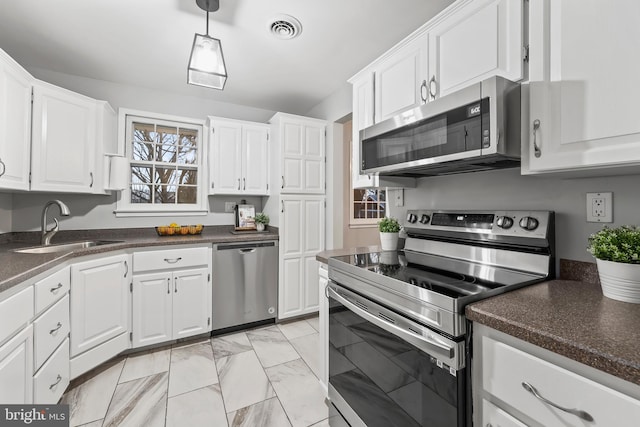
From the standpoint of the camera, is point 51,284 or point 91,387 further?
point 91,387

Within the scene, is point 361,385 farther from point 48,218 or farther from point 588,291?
point 48,218

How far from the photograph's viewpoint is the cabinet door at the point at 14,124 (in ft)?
5.65

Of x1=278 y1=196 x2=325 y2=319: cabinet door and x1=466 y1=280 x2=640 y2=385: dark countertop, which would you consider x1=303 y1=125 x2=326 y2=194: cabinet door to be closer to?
x1=278 y1=196 x2=325 y2=319: cabinet door

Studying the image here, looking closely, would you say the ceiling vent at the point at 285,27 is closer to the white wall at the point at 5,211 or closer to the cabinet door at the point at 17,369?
the cabinet door at the point at 17,369

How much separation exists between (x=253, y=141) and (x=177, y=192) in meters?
0.99

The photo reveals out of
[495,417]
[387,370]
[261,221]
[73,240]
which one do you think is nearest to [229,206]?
[261,221]

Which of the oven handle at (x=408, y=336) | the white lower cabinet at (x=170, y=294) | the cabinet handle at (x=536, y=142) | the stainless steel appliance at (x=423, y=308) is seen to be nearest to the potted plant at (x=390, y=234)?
the stainless steel appliance at (x=423, y=308)

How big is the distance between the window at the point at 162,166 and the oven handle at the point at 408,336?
2369 mm

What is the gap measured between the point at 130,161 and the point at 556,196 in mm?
3393

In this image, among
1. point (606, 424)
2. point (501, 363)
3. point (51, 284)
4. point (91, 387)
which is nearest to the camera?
point (606, 424)

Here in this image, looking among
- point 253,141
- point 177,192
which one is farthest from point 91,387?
point 253,141

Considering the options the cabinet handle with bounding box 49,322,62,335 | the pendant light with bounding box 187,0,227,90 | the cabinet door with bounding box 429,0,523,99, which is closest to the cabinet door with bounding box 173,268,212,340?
the cabinet handle with bounding box 49,322,62,335

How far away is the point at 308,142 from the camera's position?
308cm

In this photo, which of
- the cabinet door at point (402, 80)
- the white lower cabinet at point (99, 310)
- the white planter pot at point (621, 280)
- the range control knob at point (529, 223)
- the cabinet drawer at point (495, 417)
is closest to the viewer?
the cabinet drawer at point (495, 417)
